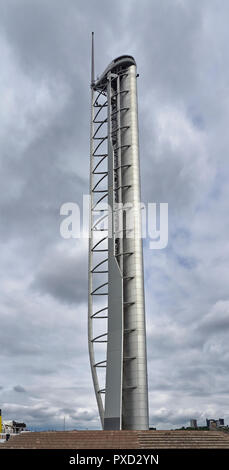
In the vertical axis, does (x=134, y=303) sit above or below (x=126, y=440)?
above

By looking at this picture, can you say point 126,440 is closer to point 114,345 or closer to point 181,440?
point 181,440

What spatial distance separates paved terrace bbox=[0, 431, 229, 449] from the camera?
157 feet

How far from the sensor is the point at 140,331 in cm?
6309

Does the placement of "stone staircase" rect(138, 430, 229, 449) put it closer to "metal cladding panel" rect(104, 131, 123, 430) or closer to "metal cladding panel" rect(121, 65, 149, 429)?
"metal cladding panel" rect(104, 131, 123, 430)

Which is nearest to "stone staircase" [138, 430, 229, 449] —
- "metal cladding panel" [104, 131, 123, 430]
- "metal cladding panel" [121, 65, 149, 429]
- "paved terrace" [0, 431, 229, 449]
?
"paved terrace" [0, 431, 229, 449]

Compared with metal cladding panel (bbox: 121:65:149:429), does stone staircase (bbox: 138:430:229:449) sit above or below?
below

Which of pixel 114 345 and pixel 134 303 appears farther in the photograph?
pixel 134 303

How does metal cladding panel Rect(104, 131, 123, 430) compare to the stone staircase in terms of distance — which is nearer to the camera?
the stone staircase

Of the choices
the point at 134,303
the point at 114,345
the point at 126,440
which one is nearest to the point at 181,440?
the point at 126,440

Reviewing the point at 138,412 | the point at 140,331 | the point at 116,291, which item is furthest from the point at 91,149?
the point at 138,412

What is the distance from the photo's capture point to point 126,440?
4850 centimetres

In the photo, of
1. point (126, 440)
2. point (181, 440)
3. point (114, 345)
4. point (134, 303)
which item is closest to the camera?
point (126, 440)
